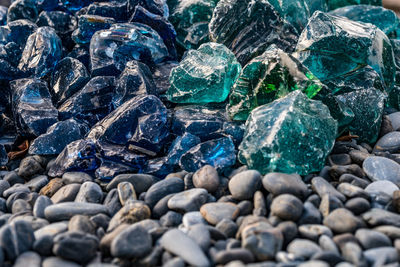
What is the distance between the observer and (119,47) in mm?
2613

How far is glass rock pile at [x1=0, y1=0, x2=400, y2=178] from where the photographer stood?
1972 mm

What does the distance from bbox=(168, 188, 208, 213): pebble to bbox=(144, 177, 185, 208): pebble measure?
7 cm

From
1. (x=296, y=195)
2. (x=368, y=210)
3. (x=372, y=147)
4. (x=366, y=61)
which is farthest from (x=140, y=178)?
(x=366, y=61)

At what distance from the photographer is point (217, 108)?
2.40 meters

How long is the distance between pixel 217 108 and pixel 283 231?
42.3 inches

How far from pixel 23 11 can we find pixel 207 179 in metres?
2.20

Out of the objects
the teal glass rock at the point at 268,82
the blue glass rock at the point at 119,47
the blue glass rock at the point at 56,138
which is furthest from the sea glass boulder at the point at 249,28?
the blue glass rock at the point at 56,138

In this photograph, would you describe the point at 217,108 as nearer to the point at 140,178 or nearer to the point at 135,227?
the point at 140,178

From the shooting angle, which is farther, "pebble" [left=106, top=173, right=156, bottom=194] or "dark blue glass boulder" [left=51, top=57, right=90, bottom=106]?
"dark blue glass boulder" [left=51, top=57, right=90, bottom=106]

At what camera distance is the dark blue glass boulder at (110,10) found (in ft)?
9.48

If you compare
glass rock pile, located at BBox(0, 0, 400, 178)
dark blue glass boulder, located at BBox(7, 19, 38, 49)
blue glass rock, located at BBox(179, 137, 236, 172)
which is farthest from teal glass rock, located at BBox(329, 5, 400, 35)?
dark blue glass boulder, located at BBox(7, 19, 38, 49)

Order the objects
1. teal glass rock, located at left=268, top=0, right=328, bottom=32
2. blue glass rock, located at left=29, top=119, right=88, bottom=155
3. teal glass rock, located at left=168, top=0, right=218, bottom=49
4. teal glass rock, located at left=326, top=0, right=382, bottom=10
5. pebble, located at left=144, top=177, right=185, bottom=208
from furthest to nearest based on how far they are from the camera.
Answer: teal glass rock, located at left=326, top=0, right=382, bottom=10 → teal glass rock, located at left=168, top=0, right=218, bottom=49 → teal glass rock, located at left=268, top=0, right=328, bottom=32 → blue glass rock, located at left=29, top=119, right=88, bottom=155 → pebble, located at left=144, top=177, right=185, bottom=208

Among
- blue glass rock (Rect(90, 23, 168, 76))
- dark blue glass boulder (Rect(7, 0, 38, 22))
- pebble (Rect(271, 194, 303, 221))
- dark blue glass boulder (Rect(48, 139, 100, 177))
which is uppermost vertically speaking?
dark blue glass boulder (Rect(7, 0, 38, 22))

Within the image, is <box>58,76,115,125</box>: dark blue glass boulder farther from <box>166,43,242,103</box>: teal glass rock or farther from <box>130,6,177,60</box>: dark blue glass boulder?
<box>130,6,177,60</box>: dark blue glass boulder
